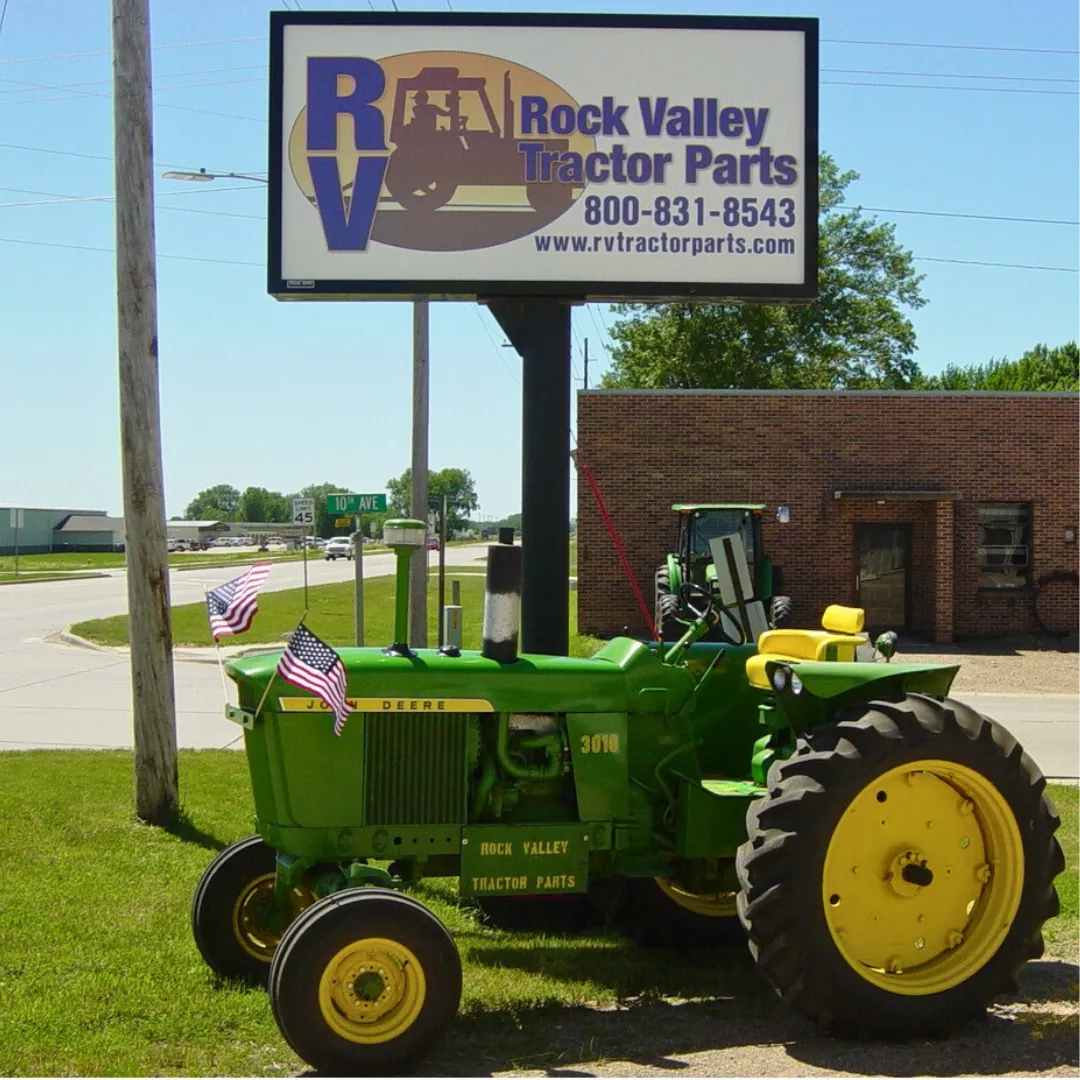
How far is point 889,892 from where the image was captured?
5039mm

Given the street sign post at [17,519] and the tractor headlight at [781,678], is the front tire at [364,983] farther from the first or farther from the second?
the street sign post at [17,519]

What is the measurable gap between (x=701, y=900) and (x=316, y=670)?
251 cm

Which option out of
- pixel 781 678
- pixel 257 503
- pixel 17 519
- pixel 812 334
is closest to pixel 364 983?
pixel 781 678

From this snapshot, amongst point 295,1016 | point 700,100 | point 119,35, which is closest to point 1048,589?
point 700,100

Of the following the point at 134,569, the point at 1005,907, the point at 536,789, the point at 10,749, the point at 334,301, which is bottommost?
the point at 10,749

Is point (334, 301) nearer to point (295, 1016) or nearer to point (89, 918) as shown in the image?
point (89, 918)

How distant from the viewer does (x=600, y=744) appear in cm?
540

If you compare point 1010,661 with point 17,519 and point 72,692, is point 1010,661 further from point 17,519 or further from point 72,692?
point 17,519

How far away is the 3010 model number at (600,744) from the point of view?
17.6 ft

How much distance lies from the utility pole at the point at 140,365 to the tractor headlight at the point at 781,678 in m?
4.80

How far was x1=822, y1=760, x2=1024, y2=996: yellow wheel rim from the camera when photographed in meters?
4.98

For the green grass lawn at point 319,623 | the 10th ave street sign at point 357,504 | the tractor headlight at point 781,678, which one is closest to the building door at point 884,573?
the green grass lawn at point 319,623

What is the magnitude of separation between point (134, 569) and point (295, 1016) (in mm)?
4839

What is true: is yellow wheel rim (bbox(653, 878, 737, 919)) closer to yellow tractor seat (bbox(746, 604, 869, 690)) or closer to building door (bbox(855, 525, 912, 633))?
yellow tractor seat (bbox(746, 604, 869, 690))
